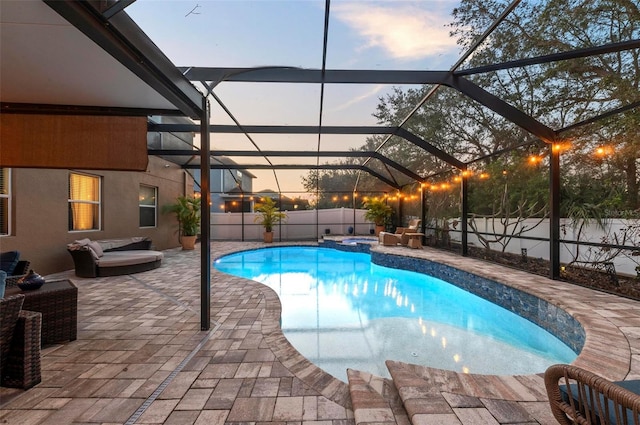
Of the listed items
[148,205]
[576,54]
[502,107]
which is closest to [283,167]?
[148,205]

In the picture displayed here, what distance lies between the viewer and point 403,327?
4.18 meters

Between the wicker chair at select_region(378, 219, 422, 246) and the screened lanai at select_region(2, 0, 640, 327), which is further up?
the screened lanai at select_region(2, 0, 640, 327)

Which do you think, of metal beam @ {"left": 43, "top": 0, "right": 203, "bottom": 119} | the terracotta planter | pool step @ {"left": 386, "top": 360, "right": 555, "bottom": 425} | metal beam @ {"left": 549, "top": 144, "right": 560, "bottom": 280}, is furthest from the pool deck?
the terracotta planter

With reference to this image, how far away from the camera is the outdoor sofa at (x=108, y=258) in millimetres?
5477

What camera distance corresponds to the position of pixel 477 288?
5605mm

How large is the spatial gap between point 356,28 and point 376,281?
5.29m

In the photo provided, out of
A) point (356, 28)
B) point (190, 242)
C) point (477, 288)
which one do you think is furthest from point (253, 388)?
point (190, 242)

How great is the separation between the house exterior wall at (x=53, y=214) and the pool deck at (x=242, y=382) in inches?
124

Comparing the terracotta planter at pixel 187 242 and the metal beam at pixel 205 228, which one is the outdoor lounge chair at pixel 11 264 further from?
the terracotta planter at pixel 187 242

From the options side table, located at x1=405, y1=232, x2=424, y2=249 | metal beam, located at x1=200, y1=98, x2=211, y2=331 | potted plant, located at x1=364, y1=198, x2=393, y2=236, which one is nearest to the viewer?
metal beam, located at x1=200, y1=98, x2=211, y2=331

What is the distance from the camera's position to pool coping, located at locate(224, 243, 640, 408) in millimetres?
2104

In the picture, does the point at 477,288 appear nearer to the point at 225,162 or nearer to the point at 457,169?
the point at 457,169

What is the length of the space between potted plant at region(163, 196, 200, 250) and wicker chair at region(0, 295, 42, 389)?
27.9 feet

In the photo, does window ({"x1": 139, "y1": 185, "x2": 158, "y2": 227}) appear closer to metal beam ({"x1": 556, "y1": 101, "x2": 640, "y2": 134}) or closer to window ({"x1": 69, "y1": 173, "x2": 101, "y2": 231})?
window ({"x1": 69, "y1": 173, "x2": 101, "y2": 231})
